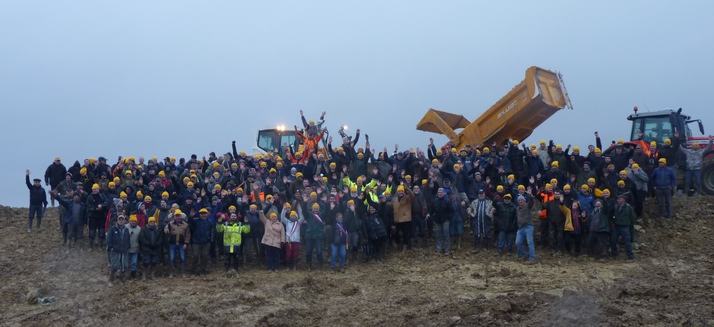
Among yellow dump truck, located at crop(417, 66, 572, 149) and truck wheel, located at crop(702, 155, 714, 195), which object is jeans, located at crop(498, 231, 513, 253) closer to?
yellow dump truck, located at crop(417, 66, 572, 149)

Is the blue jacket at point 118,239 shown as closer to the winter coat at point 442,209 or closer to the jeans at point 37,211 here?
the jeans at point 37,211

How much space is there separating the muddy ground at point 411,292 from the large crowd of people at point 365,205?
493 mm

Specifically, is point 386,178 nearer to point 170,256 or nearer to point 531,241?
point 531,241

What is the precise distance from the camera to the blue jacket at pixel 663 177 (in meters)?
15.7

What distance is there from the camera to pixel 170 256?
14758 mm

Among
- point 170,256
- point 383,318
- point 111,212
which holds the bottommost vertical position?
point 383,318

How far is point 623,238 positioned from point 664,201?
285 centimetres

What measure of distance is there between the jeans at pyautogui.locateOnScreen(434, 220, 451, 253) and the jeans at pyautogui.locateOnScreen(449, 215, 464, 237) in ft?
0.70

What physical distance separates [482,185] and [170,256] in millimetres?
7949

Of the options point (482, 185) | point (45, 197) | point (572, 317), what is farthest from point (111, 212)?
point (572, 317)

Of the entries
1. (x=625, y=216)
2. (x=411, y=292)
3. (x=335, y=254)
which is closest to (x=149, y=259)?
(x=335, y=254)

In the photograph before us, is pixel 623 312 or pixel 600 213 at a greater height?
pixel 600 213

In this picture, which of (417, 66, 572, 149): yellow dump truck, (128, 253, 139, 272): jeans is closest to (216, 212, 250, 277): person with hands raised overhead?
(128, 253, 139, 272): jeans

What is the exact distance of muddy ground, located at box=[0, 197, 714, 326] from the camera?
11.8 meters
